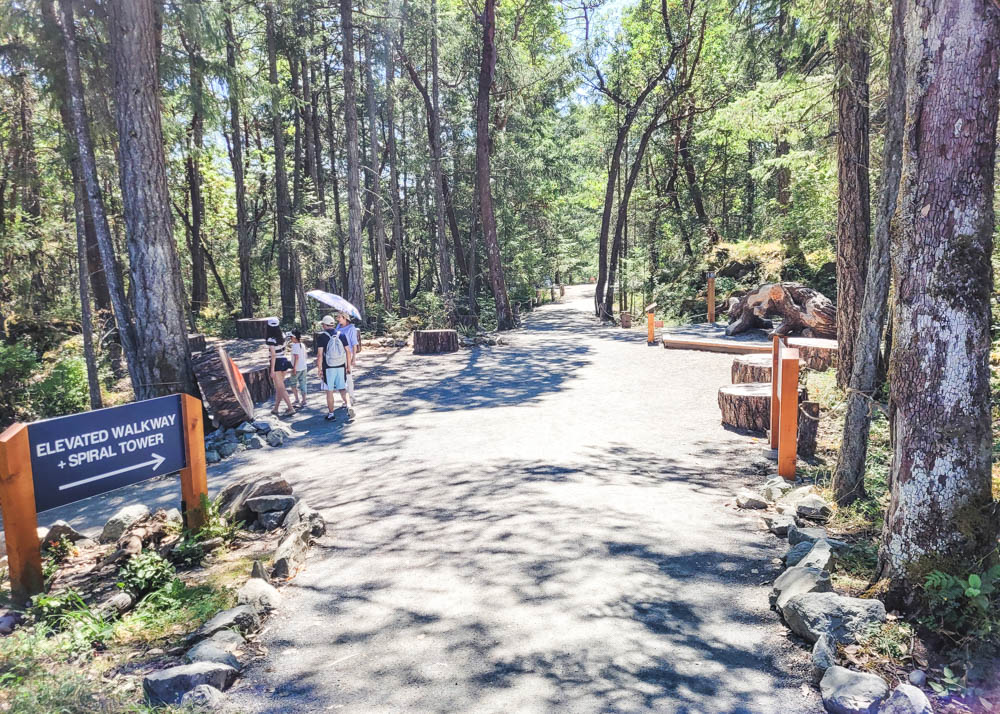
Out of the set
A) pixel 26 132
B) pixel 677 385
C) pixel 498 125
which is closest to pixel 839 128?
pixel 677 385

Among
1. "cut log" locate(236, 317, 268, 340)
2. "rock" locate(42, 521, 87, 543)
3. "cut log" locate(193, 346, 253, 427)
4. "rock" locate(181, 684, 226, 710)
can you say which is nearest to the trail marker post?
"rock" locate(42, 521, 87, 543)

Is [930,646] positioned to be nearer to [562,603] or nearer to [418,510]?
[562,603]

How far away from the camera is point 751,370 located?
36.4 ft

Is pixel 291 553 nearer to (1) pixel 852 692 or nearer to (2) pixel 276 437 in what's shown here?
(1) pixel 852 692

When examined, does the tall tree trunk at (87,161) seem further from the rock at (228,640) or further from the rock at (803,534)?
the rock at (803,534)

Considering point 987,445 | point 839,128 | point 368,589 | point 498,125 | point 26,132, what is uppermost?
point 498,125

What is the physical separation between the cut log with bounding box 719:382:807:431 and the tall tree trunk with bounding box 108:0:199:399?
847 cm

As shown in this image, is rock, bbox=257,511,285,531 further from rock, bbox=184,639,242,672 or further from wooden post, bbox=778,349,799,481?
wooden post, bbox=778,349,799,481

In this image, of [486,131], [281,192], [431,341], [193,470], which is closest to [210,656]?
[193,470]

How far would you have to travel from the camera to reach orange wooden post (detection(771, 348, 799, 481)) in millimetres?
6609

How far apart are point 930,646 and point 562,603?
210cm

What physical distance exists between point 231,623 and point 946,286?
479cm

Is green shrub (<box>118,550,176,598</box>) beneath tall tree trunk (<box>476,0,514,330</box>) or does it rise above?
beneath

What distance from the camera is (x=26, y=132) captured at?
15164 mm
